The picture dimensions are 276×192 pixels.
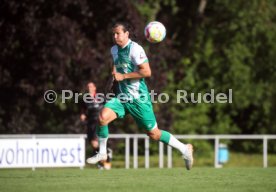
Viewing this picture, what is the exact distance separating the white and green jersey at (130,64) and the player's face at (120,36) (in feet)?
0.28

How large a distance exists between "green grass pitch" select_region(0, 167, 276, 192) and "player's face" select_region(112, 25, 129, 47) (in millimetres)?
2055

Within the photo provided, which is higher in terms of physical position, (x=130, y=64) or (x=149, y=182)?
(x=130, y=64)

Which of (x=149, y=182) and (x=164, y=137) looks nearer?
(x=149, y=182)

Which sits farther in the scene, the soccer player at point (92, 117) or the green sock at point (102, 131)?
the soccer player at point (92, 117)

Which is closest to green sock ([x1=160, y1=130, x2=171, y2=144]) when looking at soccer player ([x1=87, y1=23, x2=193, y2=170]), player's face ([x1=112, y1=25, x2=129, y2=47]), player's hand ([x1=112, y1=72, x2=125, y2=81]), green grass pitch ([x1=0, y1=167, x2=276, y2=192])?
soccer player ([x1=87, y1=23, x2=193, y2=170])

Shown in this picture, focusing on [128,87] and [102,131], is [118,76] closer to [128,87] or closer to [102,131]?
[128,87]

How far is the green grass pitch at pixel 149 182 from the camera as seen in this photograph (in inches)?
392

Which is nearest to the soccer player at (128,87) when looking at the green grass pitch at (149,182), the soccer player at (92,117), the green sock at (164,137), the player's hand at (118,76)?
the player's hand at (118,76)

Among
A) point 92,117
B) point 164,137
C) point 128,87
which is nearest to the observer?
point 128,87

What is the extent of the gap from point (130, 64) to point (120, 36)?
44 centimetres

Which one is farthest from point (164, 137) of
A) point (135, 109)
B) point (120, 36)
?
point (120, 36)

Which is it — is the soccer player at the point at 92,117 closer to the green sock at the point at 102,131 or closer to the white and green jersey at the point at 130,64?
the green sock at the point at 102,131

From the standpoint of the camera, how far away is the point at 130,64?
1125 centimetres

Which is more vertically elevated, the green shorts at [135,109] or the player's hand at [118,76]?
the player's hand at [118,76]
